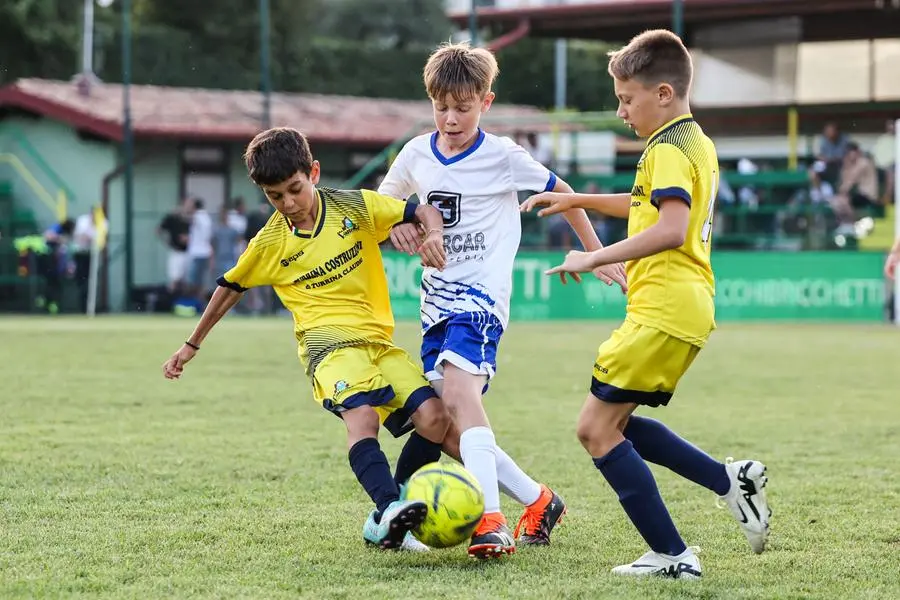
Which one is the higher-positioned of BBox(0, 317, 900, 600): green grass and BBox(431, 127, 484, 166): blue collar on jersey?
BBox(431, 127, 484, 166): blue collar on jersey

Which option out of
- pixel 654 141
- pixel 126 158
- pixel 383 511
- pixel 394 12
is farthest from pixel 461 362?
pixel 394 12

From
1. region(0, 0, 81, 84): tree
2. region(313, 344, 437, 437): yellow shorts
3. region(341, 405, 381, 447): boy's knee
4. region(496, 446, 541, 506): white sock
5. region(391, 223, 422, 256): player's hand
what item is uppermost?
region(0, 0, 81, 84): tree

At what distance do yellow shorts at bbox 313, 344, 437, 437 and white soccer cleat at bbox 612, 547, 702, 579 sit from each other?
37.9 inches

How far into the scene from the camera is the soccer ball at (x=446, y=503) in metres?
4.55

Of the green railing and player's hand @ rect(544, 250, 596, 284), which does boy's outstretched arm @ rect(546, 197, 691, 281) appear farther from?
the green railing

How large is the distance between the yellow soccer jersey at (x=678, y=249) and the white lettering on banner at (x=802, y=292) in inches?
651

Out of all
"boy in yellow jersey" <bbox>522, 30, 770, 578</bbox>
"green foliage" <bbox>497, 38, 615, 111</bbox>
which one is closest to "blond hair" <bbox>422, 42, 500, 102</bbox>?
"boy in yellow jersey" <bbox>522, 30, 770, 578</bbox>

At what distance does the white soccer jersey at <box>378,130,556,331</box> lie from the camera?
5.12 metres

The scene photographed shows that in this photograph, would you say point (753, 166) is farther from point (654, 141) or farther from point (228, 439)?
point (654, 141)

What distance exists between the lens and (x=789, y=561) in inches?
186

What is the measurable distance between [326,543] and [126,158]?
22.5m

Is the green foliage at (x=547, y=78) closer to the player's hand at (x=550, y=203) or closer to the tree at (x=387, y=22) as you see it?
the tree at (x=387, y=22)

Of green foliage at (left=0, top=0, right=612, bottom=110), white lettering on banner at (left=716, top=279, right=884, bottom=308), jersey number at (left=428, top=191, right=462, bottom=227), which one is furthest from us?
green foliage at (left=0, top=0, right=612, bottom=110)

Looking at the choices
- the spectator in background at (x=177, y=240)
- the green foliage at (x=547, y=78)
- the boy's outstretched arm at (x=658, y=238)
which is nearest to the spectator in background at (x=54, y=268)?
the spectator in background at (x=177, y=240)
